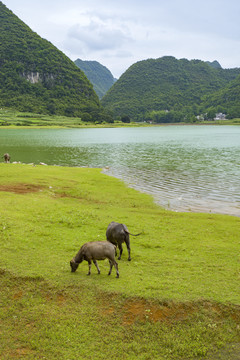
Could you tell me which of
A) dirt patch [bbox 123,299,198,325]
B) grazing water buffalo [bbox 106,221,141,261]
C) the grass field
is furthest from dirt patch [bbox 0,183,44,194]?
dirt patch [bbox 123,299,198,325]

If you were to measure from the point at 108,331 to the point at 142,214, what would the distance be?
41.6ft

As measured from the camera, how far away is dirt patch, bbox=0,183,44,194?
82.9 ft

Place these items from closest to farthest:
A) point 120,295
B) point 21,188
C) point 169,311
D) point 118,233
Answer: point 169,311, point 120,295, point 118,233, point 21,188

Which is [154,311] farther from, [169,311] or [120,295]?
[120,295]

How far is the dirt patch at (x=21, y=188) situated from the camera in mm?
25266

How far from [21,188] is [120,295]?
19.1 metres

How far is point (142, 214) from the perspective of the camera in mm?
20969

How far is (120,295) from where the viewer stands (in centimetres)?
991

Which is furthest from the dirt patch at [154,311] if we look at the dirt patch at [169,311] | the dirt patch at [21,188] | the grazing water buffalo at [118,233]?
the dirt patch at [21,188]

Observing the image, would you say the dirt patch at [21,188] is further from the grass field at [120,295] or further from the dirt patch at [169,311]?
the dirt patch at [169,311]

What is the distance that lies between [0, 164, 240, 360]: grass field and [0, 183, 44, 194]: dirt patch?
335 inches

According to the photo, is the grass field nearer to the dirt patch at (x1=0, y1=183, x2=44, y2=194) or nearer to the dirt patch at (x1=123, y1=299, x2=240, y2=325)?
the dirt patch at (x1=123, y1=299, x2=240, y2=325)

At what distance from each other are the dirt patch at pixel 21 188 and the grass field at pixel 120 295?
852cm

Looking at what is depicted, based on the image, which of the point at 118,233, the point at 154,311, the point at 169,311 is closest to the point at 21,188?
the point at 118,233
